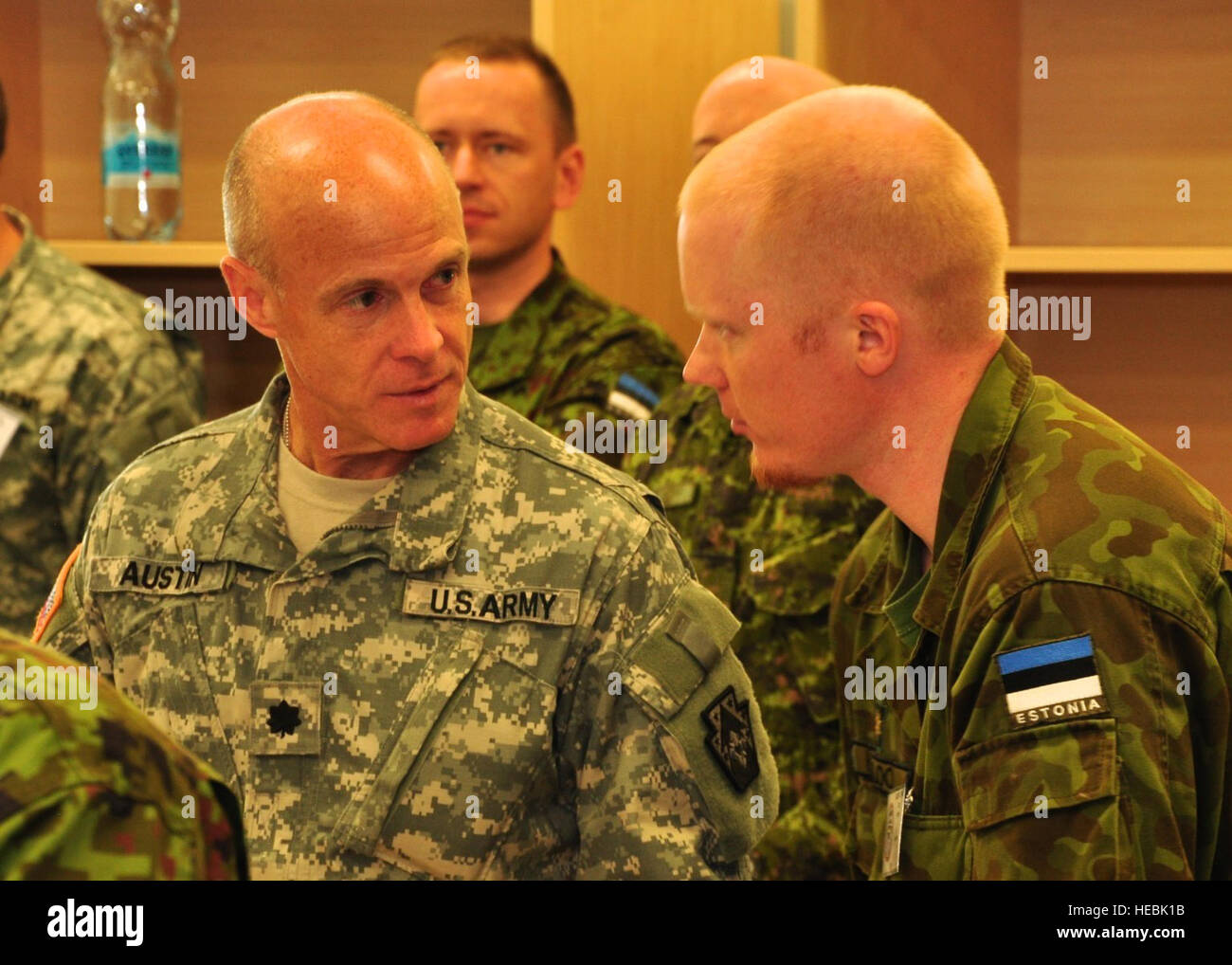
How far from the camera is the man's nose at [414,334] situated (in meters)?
1.30

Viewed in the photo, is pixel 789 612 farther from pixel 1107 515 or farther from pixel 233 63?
pixel 233 63

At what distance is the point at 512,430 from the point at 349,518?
0.57 ft

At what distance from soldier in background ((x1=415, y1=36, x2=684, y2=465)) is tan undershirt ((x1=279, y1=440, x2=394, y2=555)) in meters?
0.76

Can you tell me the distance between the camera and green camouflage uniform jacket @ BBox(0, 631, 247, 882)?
598mm

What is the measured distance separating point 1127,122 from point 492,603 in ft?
5.01

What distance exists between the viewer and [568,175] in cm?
225

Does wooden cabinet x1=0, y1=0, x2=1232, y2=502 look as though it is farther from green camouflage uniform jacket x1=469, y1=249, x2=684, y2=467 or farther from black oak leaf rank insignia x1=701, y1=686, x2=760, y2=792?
black oak leaf rank insignia x1=701, y1=686, x2=760, y2=792

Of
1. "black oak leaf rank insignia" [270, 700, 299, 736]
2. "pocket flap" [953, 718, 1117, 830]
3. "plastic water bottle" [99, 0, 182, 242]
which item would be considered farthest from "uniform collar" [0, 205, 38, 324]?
"pocket flap" [953, 718, 1117, 830]

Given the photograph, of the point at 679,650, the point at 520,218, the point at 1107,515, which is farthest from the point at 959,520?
the point at 520,218

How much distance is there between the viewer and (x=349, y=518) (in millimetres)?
1322

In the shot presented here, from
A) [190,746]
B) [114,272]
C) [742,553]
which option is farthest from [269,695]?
[114,272]

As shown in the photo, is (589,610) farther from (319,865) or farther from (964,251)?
(964,251)

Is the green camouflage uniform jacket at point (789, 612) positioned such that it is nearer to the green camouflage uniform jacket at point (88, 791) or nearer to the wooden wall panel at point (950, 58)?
the wooden wall panel at point (950, 58)

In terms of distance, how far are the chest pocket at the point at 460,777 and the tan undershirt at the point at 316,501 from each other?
19 cm
